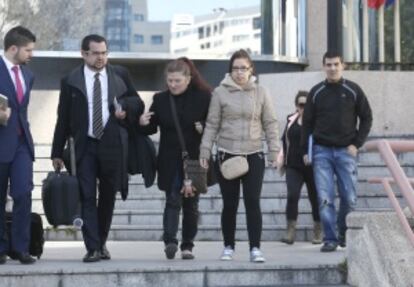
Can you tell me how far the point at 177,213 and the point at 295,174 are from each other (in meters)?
2.69

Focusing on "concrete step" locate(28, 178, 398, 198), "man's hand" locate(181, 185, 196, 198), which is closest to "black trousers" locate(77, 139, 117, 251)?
"man's hand" locate(181, 185, 196, 198)

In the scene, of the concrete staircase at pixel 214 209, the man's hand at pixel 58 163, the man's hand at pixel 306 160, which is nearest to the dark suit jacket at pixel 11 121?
the man's hand at pixel 58 163

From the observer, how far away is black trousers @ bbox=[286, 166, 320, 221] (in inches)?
485

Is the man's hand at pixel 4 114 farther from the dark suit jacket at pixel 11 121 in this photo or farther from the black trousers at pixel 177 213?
the black trousers at pixel 177 213

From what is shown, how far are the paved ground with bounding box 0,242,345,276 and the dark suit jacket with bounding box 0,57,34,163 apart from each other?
35.9 inches

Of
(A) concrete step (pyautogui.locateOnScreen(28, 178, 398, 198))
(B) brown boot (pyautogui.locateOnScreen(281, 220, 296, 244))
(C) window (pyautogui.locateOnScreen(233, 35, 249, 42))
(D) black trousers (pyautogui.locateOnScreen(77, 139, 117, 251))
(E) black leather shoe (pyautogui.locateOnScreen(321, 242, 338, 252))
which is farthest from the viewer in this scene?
(C) window (pyautogui.locateOnScreen(233, 35, 249, 42))

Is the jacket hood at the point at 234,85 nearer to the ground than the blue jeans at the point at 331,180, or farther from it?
farther from it

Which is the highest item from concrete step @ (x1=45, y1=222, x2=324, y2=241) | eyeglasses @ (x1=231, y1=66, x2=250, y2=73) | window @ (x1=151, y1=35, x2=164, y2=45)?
window @ (x1=151, y1=35, x2=164, y2=45)

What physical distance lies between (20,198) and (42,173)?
553cm

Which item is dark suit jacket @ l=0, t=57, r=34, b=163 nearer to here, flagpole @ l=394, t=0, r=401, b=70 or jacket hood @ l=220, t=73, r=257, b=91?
jacket hood @ l=220, t=73, r=257, b=91

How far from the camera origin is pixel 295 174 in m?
12.5

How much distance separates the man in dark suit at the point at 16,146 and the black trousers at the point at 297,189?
3.44 metres

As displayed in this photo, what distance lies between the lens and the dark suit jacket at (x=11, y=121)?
9609 millimetres

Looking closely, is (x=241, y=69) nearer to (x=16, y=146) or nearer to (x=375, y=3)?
(x=16, y=146)
